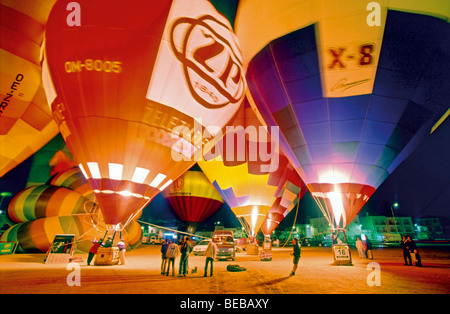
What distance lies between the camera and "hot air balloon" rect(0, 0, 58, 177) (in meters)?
7.81

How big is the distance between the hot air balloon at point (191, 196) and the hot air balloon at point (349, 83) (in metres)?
12.5

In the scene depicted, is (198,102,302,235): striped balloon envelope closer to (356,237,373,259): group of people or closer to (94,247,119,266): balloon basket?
(356,237,373,259): group of people

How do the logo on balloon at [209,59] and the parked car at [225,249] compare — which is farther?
the parked car at [225,249]

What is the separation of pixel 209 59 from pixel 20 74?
707 cm

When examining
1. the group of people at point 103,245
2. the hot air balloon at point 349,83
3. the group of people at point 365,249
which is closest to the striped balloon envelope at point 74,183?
the group of people at point 103,245

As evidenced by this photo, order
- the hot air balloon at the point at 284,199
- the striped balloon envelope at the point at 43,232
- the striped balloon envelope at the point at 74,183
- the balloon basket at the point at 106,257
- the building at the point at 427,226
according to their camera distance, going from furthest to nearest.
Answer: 1. the building at the point at 427,226
2. the hot air balloon at the point at 284,199
3. the striped balloon envelope at the point at 74,183
4. the striped balloon envelope at the point at 43,232
5. the balloon basket at the point at 106,257

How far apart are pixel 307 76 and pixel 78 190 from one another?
1227 cm

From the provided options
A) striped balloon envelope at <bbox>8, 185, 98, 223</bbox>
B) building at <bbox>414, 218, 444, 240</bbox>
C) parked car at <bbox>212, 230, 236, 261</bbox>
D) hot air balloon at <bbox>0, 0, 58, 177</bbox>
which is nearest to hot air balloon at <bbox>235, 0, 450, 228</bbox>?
parked car at <bbox>212, 230, 236, 261</bbox>

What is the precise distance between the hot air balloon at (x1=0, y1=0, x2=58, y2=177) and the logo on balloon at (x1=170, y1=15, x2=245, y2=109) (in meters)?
5.88

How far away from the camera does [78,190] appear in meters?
12.0

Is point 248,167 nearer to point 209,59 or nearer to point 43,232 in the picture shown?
point 209,59

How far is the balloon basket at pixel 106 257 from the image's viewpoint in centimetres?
744

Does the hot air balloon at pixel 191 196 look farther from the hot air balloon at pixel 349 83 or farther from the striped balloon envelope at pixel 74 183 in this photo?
the hot air balloon at pixel 349 83
